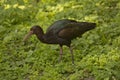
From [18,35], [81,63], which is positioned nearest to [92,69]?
[81,63]

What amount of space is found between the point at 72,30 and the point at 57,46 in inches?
38.4

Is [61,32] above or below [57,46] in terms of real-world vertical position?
above

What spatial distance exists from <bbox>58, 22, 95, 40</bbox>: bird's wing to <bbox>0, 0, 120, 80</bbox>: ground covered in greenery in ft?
1.82

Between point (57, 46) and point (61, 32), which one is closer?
point (61, 32)

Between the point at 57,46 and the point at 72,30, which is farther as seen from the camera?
the point at 57,46

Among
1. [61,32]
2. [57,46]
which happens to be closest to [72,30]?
[61,32]

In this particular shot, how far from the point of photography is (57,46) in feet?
30.1

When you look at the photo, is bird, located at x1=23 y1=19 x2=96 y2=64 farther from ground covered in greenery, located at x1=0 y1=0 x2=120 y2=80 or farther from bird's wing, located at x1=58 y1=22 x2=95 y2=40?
ground covered in greenery, located at x1=0 y1=0 x2=120 y2=80

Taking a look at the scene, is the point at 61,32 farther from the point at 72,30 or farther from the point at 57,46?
the point at 57,46

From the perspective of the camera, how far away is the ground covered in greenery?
780cm

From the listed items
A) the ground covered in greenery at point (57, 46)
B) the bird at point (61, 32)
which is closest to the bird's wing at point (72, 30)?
the bird at point (61, 32)

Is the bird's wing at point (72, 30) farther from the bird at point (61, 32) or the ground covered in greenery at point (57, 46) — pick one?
the ground covered in greenery at point (57, 46)

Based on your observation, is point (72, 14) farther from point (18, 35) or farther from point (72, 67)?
point (72, 67)

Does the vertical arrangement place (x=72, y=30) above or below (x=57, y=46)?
above
